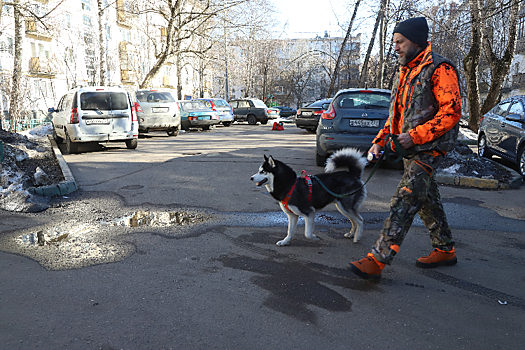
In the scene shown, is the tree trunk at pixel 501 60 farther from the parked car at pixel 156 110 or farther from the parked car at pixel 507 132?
the parked car at pixel 156 110

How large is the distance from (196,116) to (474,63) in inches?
513

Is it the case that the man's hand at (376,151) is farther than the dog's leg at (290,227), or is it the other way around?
the dog's leg at (290,227)

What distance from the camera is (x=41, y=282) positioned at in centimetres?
354

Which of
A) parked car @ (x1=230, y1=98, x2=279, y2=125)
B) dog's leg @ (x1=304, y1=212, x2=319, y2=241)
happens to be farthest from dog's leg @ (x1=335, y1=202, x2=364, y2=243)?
parked car @ (x1=230, y1=98, x2=279, y2=125)

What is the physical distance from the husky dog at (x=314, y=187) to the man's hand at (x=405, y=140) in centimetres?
111

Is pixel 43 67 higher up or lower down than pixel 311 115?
higher up

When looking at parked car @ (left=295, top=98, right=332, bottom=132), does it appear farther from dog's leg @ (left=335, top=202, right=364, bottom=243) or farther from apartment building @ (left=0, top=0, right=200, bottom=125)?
dog's leg @ (left=335, top=202, right=364, bottom=243)

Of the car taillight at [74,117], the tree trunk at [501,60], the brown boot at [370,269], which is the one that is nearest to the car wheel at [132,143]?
the car taillight at [74,117]

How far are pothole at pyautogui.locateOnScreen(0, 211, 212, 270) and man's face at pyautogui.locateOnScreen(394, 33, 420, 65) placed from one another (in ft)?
10.2

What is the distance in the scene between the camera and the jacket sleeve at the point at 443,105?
10.4 ft

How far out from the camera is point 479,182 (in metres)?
7.57

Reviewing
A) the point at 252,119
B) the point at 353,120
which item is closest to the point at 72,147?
the point at 353,120

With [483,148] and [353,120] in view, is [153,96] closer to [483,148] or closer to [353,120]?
[353,120]

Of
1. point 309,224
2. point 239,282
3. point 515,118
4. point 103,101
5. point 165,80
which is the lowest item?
point 239,282
